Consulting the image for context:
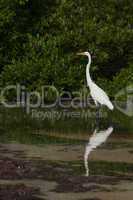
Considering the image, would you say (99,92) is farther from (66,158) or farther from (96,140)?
(66,158)

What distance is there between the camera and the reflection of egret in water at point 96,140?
10.1 meters

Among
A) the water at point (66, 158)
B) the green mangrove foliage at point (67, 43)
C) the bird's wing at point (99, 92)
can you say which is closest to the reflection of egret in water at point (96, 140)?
the water at point (66, 158)

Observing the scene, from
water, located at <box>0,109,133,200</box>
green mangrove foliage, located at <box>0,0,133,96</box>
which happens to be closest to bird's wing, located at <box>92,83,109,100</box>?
water, located at <box>0,109,133,200</box>

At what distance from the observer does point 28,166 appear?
28.6ft

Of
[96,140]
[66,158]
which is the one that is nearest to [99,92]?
[96,140]

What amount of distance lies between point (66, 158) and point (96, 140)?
207 centimetres

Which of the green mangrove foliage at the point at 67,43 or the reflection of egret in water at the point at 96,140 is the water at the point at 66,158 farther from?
the green mangrove foliage at the point at 67,43

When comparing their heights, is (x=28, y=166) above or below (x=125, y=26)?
below

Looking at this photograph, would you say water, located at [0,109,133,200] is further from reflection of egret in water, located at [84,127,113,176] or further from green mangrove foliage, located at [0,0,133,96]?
green mangrove foliage, located at [0,0,133,96]

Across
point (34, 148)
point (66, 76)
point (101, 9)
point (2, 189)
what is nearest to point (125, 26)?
point (101, 9)

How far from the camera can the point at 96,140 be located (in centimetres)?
1160

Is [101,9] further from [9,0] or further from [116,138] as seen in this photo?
[116,138]

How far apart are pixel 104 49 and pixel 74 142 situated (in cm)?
1023

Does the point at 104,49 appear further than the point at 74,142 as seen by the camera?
Yes
